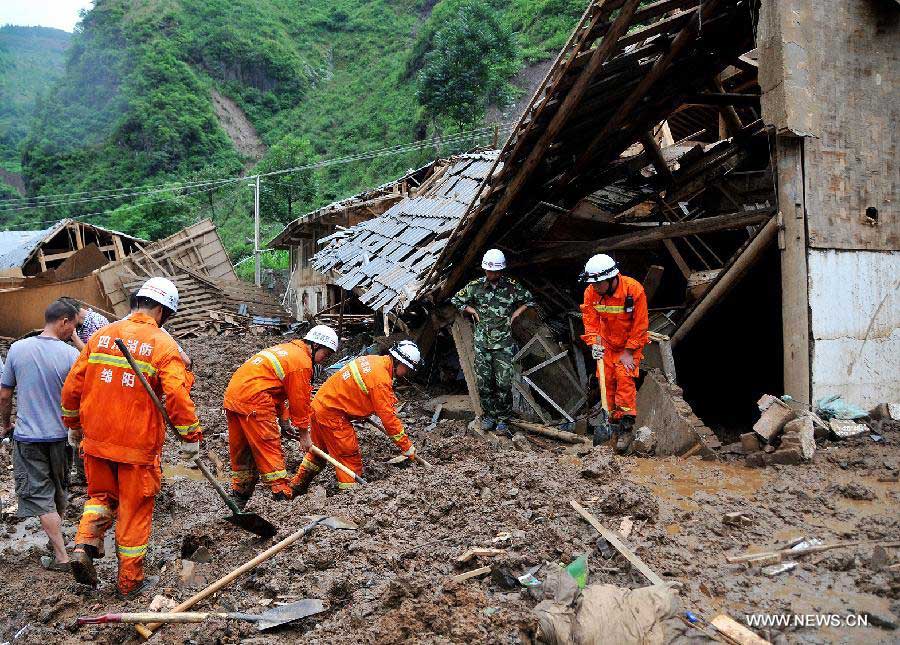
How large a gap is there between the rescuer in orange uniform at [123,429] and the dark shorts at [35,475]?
0.69 metres

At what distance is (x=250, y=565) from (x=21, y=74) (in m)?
86.6

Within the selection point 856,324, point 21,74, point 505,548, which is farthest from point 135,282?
point 21,74

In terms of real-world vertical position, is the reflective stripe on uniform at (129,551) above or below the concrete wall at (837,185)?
below

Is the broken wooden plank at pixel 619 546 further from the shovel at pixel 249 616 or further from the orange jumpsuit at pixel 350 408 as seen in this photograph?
the orange jumpsuit at pixel 350 408

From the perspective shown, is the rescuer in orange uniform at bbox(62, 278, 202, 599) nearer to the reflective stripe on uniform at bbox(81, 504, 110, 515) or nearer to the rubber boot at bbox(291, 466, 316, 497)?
the reflective stripe on uniform at bbox(81, 504, 110, 515)

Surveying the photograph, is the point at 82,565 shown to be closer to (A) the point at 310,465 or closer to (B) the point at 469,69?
(A) the point at 310,465

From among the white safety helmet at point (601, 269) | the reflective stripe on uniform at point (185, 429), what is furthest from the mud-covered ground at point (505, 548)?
the white safety helmet at point (601, 269)

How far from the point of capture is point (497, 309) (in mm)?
6965

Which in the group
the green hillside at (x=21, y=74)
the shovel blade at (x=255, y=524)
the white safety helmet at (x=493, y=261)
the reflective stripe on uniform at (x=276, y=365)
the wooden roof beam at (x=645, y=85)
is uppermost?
the green hillside at (x=21, y=74)

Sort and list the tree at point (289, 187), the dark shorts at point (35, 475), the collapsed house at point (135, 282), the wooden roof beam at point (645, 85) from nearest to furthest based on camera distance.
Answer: the dark shorts at point (35, 475) → the wooden roof beam at point (645, 85) → the collapsed house at point (135, 282) → the tree at point (289, 187)

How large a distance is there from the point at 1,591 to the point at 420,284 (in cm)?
504

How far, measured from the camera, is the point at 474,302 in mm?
7277

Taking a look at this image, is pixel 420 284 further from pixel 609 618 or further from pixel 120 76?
pixel 120 76

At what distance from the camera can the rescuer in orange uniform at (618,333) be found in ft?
19.1
